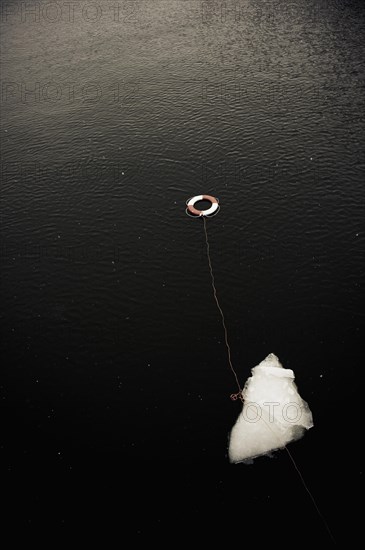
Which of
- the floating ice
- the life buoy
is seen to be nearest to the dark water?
the floating ice

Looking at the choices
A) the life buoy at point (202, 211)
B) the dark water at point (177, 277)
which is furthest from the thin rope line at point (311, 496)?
the life buoy at point (202, 211)

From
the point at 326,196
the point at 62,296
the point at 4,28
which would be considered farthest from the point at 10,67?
the point at 326,196

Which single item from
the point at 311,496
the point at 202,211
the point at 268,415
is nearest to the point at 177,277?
the point at 202,211

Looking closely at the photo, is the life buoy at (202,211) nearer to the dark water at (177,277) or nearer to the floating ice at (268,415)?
the dark water at (177,277)

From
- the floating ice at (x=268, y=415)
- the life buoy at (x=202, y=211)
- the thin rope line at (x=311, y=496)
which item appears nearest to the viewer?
the thin rope line at (x=311, y=496)

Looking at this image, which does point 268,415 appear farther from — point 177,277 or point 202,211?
point 202,211
